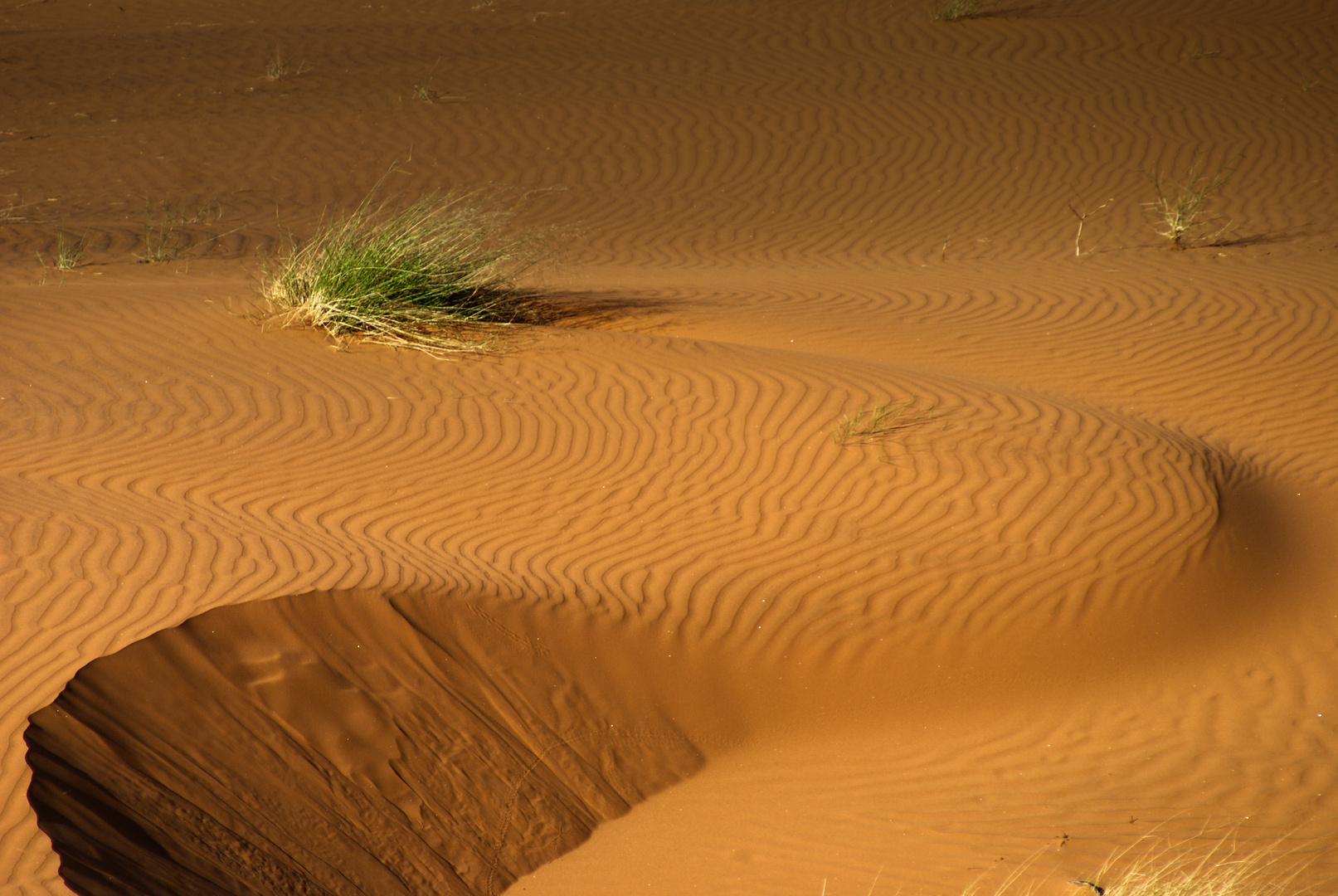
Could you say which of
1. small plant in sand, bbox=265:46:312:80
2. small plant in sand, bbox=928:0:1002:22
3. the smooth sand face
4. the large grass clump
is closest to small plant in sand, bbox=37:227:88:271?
the smooth sand face

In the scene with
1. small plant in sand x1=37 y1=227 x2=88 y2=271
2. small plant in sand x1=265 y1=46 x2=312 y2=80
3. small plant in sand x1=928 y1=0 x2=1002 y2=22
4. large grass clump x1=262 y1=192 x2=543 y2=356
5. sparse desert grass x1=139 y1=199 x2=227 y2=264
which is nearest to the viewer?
large grass clump x1=262 y1=192 x2=543 y2=356

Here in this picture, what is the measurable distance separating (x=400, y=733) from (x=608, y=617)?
4.46 ft

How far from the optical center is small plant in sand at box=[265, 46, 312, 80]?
62.8 ft

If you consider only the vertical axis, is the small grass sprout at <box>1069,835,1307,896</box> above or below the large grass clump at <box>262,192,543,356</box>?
below

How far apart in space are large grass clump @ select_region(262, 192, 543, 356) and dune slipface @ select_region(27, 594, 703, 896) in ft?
12.6

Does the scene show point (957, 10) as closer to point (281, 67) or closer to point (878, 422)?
point (281, 67)

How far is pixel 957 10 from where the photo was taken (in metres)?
20.3

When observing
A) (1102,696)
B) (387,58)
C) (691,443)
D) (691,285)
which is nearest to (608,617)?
(691,443)

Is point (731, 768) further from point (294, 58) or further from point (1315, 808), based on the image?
point (294, 58)

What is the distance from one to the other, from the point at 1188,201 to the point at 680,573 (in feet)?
36.5

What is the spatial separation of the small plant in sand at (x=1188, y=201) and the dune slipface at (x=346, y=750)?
1050 centimetres

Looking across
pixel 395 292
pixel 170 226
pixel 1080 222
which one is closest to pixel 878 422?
pixel 395 292

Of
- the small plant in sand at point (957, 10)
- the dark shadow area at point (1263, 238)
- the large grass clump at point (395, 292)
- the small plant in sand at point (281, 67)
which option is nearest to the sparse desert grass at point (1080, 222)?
the dark shadow area at point (1263, 238)

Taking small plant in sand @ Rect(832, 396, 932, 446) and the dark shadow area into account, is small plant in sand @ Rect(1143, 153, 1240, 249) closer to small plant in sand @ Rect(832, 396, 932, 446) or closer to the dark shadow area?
the dark shadow area
